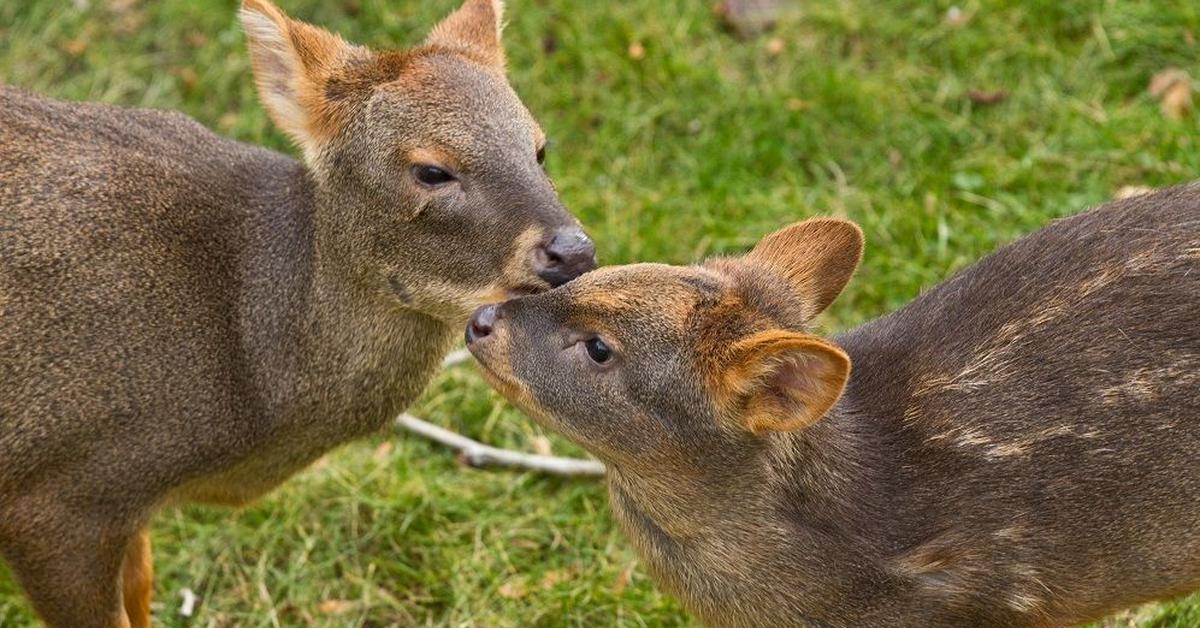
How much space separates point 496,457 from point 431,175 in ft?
6.86

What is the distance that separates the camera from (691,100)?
8844mm

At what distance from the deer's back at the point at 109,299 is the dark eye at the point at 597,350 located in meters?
1.39

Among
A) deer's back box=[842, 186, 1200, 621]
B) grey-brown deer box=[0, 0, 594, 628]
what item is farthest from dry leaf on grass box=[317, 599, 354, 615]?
deer's back box=[842, 186, 1200, 621]

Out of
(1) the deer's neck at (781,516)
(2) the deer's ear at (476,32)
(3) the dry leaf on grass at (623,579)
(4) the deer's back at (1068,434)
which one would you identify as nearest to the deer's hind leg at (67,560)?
(1) the deer's neck at (781,516)

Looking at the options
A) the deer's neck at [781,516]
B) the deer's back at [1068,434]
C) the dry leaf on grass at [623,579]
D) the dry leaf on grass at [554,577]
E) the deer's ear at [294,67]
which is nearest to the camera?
the deer's back at [1068,434]

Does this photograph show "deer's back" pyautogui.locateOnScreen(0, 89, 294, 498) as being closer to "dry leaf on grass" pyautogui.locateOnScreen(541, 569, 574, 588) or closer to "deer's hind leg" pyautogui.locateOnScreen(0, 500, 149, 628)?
"deer's hind leg" pyautogui.locateOnScreen(0, 500, 149, 628)

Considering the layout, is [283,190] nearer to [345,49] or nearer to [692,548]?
A: [345,49]

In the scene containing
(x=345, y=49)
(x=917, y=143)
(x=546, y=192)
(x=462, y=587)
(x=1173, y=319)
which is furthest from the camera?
(x=917, y=143)

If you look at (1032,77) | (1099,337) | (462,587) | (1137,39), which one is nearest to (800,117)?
(1032,77)

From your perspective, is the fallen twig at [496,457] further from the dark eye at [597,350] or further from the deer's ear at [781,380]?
the deer's ear at [781,380]

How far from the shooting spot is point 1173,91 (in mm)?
8305

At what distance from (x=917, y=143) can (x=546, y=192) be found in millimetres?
3544

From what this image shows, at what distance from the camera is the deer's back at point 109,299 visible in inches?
211

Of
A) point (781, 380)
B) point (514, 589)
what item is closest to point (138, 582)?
point (514, 589)
